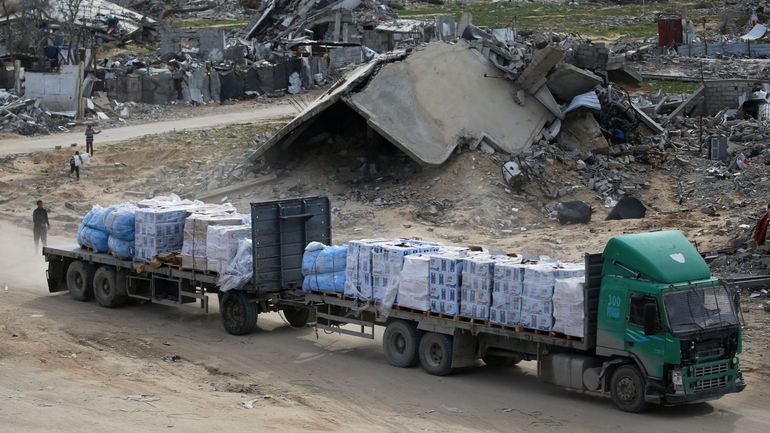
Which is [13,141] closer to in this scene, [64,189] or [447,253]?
[64,189]

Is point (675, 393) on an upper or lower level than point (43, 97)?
lower

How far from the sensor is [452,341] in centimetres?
1819

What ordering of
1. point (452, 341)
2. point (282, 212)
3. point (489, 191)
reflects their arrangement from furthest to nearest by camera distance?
point (489, 191), point (282, 212), point (452, 341)

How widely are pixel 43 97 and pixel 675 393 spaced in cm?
3337

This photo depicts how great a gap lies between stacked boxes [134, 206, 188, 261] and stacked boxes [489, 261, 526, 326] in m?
7.22

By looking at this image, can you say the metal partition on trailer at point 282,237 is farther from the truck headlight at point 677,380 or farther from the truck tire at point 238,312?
the truck headlight at point 677,380

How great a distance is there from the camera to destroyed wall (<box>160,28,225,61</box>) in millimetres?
52531

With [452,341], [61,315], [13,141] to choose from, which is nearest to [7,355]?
[61,315]

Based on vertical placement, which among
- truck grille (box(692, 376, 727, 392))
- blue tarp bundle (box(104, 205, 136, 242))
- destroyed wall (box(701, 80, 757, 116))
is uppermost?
destroyed wall (box(701, 80, 757, 116))

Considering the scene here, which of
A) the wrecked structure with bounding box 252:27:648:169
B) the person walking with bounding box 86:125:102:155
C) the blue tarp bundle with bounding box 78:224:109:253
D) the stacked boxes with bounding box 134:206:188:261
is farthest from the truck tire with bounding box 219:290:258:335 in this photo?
the person walking with bounding box 86:125:102:155

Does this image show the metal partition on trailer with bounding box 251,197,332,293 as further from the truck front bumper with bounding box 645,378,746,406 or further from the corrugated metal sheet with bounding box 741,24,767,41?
the corrugated metal sheet with bounding box 741,24,767,41

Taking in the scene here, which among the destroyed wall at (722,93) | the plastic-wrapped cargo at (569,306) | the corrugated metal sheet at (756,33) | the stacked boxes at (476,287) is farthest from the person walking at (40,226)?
the corrugated metal sheet at (756,33)

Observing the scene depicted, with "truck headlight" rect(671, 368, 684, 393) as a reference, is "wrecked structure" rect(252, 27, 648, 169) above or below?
above

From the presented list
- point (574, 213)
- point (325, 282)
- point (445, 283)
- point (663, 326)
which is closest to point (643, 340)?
point (663, 326)
